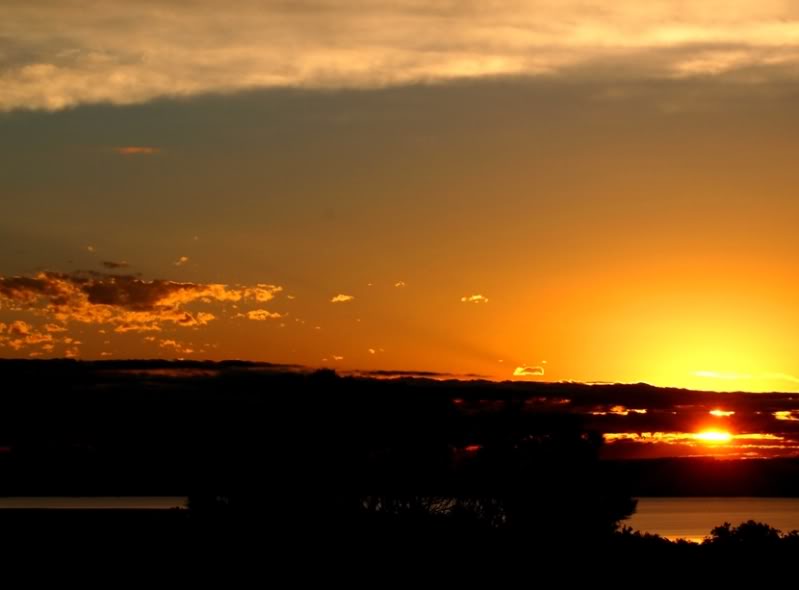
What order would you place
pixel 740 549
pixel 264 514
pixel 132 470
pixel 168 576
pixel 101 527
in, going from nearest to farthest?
pixel 168 576 < pixel 264 514 < pixel 740 549 < pixel 101 527 < pixel 132 470

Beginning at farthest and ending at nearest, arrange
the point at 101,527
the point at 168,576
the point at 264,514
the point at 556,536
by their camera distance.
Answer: the point at 101,527 < the point at 556,536 < the point at 264,514 < the point at 168,576

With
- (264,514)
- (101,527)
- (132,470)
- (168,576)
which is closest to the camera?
(168,576)

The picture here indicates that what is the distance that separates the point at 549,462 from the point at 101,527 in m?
34.5

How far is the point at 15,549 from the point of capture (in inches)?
2542

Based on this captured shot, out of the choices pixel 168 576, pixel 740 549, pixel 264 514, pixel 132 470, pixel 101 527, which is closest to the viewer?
pixel 168 576

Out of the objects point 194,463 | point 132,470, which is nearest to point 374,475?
point 194,463

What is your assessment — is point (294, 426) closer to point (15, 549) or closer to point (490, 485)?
point (490, 485)

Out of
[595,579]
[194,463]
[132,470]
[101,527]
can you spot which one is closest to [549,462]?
[595,579]

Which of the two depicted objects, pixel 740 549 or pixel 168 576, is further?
pixel 740 549

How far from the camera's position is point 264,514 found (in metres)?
51.7

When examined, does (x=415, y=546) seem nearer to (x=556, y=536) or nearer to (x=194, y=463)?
(x=556, y=536)

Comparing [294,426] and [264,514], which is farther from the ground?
[294,426]

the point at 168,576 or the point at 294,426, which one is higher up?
the point at 294,426

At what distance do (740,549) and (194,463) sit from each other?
28.6 metres
